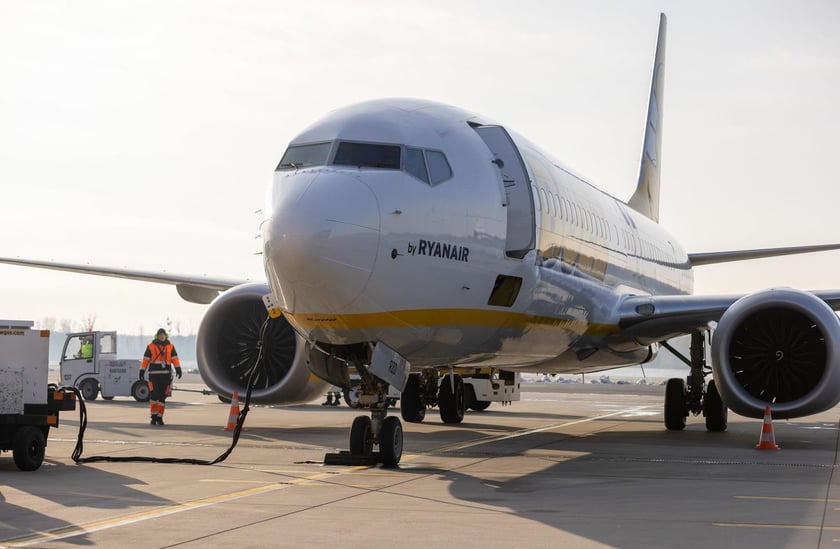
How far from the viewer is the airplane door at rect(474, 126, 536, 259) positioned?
13.0 meters

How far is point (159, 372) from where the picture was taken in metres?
19.8

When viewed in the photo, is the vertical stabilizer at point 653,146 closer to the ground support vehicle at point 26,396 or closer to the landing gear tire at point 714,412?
the landing gear tire at point 714,412

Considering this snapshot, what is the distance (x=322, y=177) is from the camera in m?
11.0

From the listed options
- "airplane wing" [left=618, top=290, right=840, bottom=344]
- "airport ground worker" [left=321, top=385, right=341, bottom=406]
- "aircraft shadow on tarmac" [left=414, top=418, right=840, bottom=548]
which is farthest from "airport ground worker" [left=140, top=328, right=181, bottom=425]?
"airport ground worker" [left=321, top=385, right=341, bottom=406]

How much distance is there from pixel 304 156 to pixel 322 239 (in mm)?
1497

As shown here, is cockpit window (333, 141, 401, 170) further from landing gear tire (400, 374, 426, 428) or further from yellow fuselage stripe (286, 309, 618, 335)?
landing gear tire (400, 374, 426, 428)

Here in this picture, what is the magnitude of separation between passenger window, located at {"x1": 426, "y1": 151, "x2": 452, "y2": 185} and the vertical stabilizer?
48.5 feet

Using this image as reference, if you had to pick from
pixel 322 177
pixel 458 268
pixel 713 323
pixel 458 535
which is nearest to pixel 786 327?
pixel 713 323

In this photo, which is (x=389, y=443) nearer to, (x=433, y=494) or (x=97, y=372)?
(x=433, y=494)

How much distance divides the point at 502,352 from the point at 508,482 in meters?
2.85

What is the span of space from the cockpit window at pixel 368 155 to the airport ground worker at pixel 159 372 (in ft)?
29.2

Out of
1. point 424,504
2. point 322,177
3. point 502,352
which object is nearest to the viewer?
point 424,504

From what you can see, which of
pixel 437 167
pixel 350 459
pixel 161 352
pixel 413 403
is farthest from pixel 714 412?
pixel 437 167

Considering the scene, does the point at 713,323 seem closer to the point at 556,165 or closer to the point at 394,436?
the point at 556,165
